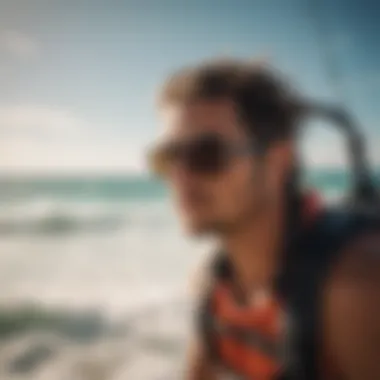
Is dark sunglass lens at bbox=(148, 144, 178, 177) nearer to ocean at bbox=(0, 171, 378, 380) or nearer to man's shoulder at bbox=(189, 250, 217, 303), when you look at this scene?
ocean at bbox=(0, 171, 378, 380)

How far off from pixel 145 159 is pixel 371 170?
40cm

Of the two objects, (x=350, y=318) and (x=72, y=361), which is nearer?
(x=350, y=318)

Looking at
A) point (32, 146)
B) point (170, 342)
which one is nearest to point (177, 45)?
point (32, 146)

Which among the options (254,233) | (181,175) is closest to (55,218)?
(181,175)

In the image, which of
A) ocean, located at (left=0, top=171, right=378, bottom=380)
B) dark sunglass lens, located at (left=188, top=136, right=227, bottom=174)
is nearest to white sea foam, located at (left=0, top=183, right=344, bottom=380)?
ocean, located at (left=0, top=171, right=378, bottom=380)

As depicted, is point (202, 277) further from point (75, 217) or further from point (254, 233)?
point (75, 217)

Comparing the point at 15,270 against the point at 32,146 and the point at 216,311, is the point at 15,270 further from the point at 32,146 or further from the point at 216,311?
the point at 216,311

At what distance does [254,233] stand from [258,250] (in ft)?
0.10

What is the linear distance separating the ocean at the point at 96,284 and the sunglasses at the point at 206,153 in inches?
3.2

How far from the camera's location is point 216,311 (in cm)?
108

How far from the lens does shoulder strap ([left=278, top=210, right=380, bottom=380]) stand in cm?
96

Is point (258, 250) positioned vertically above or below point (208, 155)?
below

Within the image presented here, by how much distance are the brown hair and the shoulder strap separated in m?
0.17

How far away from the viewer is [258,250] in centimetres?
108
